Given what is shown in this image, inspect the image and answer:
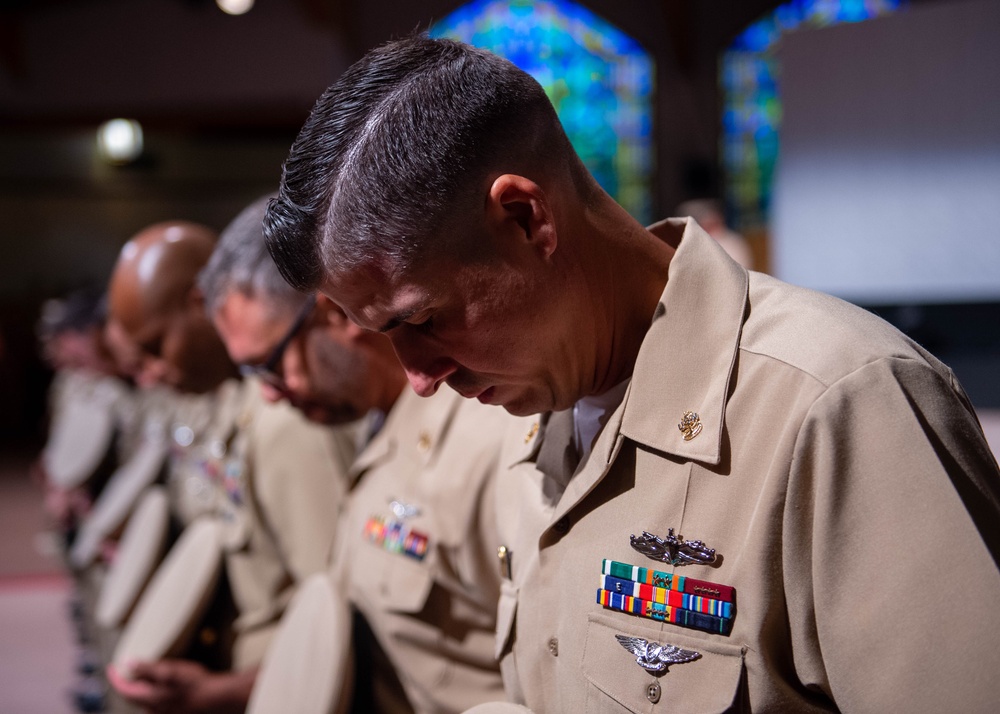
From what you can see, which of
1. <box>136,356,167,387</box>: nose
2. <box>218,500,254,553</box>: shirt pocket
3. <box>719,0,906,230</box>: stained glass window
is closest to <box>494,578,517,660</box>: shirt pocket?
<box>218,500,254,553</box>: shirt pocket

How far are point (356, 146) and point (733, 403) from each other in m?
0.51

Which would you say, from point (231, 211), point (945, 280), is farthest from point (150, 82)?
point (945, 280)

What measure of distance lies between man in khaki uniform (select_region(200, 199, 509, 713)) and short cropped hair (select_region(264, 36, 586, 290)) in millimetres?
899

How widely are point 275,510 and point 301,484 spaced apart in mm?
115

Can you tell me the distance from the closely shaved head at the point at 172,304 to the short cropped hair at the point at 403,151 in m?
2.52

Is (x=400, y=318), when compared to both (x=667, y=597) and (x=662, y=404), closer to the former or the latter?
(x=662, y=404)

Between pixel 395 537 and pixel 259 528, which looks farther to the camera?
pixel 259 528

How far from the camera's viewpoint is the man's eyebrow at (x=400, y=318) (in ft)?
3.66

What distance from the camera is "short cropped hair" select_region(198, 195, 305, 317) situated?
2.46m

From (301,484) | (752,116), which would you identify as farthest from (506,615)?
(752,116)

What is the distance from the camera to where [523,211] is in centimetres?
111

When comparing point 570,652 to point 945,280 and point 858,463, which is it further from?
point 945,280

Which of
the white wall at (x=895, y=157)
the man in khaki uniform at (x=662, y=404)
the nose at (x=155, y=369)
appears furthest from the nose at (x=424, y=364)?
the white wall at (x=895, y=157)

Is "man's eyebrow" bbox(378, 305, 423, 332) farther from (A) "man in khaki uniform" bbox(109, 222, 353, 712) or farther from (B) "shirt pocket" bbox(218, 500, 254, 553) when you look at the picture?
(B) "shirt pocket" bbox(218, 500, 254, 553)
